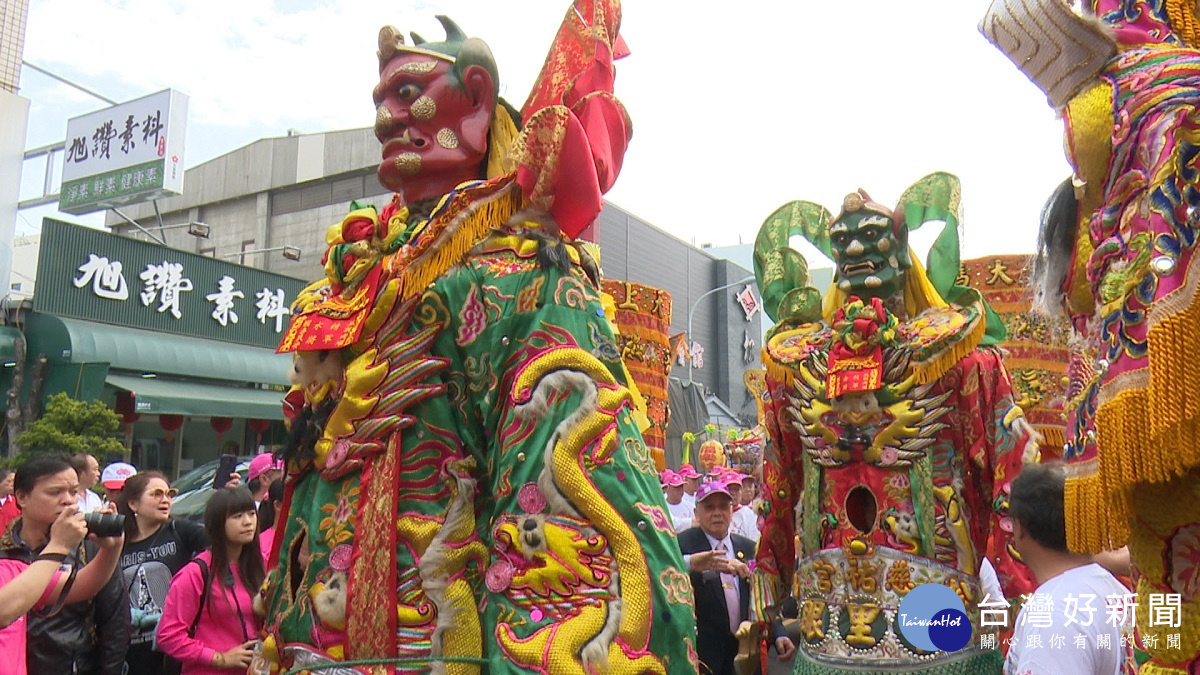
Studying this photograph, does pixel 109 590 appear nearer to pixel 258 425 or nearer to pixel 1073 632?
pixel 1073 632

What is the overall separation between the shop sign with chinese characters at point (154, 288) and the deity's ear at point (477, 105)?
12.5m

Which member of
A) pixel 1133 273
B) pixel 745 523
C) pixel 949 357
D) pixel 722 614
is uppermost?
pixel 949 357

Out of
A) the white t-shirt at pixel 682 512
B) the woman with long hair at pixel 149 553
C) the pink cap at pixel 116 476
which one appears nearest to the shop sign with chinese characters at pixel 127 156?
the pink cap at pixel 116 476

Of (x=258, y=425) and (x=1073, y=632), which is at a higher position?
(x=258, y=425)

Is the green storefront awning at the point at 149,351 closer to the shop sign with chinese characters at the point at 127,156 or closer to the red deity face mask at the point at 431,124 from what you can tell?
the shop sign with chinese characters at the point at 127,156

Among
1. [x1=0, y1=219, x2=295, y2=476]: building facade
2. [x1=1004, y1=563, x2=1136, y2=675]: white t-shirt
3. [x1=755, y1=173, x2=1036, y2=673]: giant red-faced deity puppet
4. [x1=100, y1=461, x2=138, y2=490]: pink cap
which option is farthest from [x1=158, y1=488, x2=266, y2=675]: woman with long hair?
[x1=0, y1=219, x2=295, y2=476]: building facade

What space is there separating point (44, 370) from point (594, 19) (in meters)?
12.8

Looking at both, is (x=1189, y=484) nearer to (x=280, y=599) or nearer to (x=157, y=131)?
(x=280, y=599)

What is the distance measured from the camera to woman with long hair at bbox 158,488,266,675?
3.54 metres

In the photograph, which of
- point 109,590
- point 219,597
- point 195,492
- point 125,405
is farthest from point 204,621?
point 125,405

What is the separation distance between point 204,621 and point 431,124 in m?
2.63

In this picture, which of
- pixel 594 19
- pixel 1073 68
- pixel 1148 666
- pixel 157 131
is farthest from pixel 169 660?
pixel 157 131

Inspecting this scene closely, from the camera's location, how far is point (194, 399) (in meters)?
13.2

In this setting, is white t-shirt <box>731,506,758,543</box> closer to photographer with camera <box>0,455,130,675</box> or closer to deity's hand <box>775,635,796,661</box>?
deity's hand <box>775,635,796,661</box>
